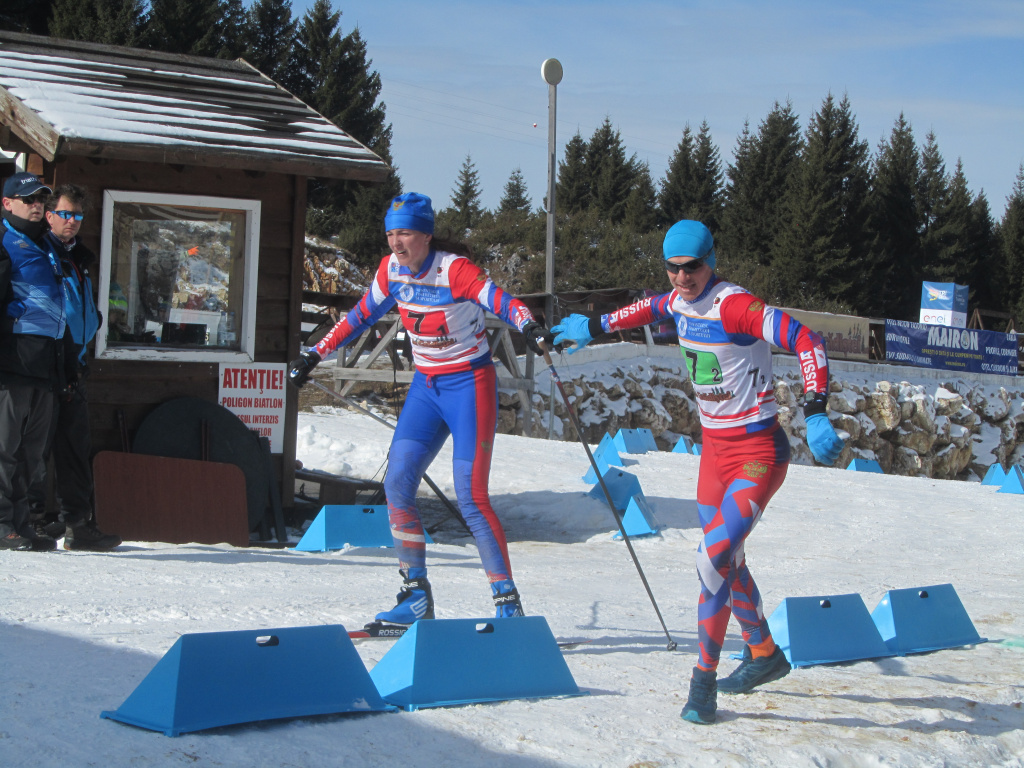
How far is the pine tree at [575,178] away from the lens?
53.8 meters

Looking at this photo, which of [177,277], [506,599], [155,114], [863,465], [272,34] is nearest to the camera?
[506,599]

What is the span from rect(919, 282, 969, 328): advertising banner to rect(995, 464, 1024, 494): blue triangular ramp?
17072 millimetres

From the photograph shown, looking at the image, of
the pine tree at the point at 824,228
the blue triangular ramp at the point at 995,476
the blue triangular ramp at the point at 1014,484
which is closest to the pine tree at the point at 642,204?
the pine tree at the point at 824,228

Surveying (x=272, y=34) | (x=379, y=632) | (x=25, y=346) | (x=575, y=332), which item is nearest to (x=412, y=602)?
(x=379, y=632)

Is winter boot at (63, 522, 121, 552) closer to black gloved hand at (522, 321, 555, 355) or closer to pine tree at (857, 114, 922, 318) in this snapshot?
black gloved hand at (522, 321, 555, 355)

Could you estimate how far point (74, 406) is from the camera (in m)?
6.38

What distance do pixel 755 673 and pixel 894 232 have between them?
177 ft

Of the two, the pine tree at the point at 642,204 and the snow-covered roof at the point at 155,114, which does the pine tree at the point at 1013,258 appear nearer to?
the pine tree at the point at 642,204

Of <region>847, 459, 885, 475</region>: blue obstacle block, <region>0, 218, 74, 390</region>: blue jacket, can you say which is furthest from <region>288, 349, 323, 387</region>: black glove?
<region>847, 459, 885, 475</region>: blue obstacle block

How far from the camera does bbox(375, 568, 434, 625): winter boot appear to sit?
15.2ft

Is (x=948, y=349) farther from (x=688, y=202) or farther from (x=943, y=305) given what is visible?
(x=688, y=202)

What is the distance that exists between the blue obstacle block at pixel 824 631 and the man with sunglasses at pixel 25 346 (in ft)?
14.1

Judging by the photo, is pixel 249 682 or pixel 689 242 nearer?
pixel 249 682

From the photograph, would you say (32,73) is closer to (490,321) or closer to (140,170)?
(140,170)
